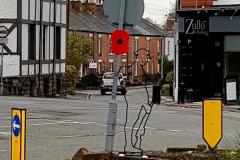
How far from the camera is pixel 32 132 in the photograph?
15.1 metres

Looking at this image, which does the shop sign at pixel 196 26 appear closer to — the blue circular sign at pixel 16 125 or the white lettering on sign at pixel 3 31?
the white lettering on sign at pixel 3 31

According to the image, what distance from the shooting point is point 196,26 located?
3102 centimetres

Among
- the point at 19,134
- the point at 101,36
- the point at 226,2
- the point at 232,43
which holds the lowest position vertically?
the point at 19,134

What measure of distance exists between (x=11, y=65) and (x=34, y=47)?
3333 mm

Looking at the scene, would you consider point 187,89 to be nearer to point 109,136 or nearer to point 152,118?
point 152,118

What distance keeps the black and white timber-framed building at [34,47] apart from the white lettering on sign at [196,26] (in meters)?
9.99

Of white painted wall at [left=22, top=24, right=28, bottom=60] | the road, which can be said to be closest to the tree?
white painted wall at [left=22, top=24, right=28, bottom=60]

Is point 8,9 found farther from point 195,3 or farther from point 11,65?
point 195,3

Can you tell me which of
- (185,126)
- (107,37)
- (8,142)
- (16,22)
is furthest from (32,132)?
(107,37)

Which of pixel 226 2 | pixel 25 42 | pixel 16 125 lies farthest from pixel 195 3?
pixel 16 125

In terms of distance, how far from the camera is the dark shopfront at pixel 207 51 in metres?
30.5

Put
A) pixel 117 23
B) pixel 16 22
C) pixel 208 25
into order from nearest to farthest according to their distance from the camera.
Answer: pixel 117 23 < pixel 208 25 < pixel 16 22

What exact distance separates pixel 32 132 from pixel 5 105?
294 inches

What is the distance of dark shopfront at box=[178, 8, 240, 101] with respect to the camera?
30484 mm
